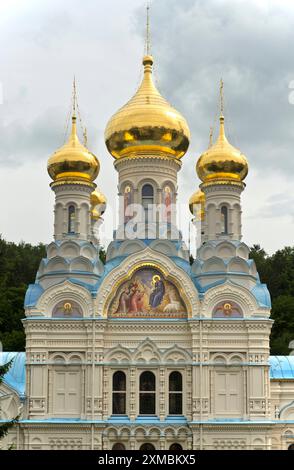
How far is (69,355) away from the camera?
24797 millimetres

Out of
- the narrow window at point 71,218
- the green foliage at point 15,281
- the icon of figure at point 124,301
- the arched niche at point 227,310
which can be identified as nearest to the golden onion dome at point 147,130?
the narrow window at point 71,218

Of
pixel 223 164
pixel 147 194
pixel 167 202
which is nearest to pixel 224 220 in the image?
pixel 223 164

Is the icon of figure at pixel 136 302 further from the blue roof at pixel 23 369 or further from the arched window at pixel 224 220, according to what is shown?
the blue roof at pixel 23 369

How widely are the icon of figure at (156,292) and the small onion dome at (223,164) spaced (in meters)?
3.67

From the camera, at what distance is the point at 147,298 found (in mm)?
25281

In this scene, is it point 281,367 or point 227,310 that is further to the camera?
point 281,367

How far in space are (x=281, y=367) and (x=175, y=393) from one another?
367 centimetres

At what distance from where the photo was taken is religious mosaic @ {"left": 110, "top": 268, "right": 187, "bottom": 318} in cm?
2517

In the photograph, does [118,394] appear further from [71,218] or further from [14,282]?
[14,282]

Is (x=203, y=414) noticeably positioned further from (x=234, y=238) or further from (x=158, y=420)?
(x=234, y=238)

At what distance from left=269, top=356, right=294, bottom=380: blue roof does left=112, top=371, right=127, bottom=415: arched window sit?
4484 mm

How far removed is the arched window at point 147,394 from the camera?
24.8 meters
